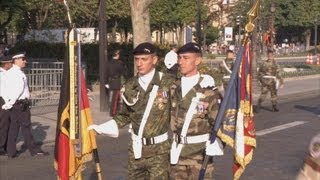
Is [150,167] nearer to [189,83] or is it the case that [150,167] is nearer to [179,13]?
[189,83]

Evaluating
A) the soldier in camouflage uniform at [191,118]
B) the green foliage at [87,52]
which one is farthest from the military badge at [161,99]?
the green foliage at [87,52]

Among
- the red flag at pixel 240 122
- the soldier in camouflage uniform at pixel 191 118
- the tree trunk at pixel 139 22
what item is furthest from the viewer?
the tree trunk at pixel 139 22

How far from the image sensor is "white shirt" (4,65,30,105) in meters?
11.9

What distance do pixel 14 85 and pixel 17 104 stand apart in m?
0.36

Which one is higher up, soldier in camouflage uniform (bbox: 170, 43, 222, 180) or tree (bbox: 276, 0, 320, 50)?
tree (bbox: 276, 0, 320, 50)

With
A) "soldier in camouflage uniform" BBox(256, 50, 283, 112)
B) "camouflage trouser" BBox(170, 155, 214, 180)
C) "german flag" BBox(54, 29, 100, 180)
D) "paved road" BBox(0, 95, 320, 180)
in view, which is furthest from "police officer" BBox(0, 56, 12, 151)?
"soldier in camouflage uniform" BBox(256, 50, 283, 112)

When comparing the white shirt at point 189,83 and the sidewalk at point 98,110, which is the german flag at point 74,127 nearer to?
the white shirt at point 189,83

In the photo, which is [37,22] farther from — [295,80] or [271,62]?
[271,62]

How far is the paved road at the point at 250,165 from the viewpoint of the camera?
408 inches

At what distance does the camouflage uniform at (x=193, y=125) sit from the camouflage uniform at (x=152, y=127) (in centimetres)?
10

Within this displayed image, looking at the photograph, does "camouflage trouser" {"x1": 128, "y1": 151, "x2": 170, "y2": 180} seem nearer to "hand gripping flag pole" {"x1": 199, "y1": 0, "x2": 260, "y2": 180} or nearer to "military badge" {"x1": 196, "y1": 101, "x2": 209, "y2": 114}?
"military badge" {"x1": 196, "y1": 101, "x2": 209, "y2": 114}

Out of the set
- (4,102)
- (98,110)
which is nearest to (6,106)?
(4,102)

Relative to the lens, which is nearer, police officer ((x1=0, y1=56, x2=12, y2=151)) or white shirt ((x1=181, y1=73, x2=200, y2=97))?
white shirt ((x1=181, y1=73, x2=200, y2=97))

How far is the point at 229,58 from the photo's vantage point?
18.5 m
